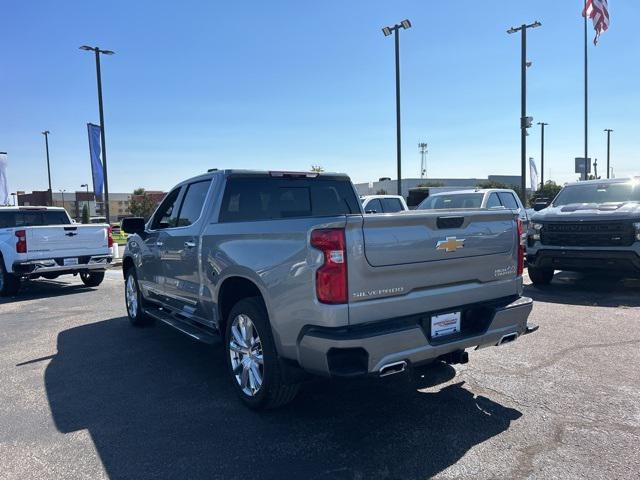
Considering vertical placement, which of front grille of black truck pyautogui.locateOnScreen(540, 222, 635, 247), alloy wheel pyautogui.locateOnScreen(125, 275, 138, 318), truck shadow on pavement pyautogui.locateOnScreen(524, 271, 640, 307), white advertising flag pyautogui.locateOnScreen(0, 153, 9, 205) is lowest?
truck shadow on pavement pyautogui.locateOnScreen(524, 271, 640, 307)

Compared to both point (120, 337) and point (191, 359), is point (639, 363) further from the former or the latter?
point (120, 337)

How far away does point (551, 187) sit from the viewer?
61438 mm

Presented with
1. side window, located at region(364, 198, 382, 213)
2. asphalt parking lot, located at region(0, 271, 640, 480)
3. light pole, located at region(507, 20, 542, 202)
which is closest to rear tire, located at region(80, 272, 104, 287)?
asphalt parking lot, located at region(0, 271, 640, 480)

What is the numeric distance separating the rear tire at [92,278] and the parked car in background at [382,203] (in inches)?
282

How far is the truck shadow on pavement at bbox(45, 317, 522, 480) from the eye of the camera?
3326mm

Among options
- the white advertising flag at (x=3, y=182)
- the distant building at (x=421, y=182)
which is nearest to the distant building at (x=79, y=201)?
the distant building at (x=421, y=182)

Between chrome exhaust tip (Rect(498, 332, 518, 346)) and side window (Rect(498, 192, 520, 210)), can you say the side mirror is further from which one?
side window (Rect(498, 192, 520, 210))

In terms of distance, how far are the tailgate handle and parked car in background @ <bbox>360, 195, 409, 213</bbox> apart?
11.0m

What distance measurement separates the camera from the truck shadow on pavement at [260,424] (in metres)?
3.33

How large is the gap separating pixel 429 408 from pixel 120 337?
4.49m

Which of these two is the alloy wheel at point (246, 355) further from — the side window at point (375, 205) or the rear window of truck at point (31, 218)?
the side window at point (375, 205)

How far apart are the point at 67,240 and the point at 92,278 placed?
1569mm

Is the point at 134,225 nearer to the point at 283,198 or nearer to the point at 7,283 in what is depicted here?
the point at 283,198

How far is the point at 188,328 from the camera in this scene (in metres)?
5.34
